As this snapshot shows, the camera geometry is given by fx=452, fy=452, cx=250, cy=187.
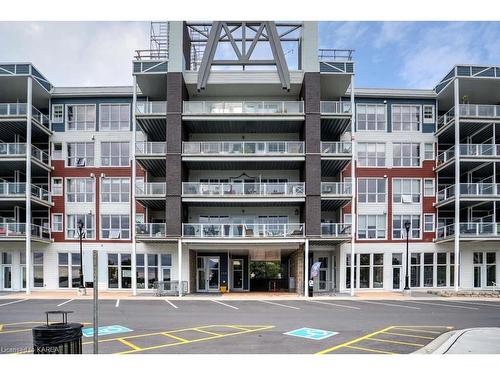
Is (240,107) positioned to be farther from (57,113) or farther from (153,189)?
(57,113)

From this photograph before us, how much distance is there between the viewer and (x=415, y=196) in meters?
32.5

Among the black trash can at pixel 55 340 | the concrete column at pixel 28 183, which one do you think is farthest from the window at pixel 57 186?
the black trash can at pixel 55 340

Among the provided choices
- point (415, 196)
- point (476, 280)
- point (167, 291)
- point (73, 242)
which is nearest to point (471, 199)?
point (415, 196)

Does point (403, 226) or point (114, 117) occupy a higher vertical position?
point (114, 117)

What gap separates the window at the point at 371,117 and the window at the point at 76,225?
20.3 meters

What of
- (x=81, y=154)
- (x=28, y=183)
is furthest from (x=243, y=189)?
(x=28, y=183)

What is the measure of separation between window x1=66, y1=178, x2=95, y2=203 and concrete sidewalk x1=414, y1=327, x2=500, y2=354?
25535 millimetres

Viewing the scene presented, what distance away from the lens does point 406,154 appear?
32625 mm

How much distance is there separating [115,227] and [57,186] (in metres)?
5.18

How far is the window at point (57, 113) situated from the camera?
3256 centimetres

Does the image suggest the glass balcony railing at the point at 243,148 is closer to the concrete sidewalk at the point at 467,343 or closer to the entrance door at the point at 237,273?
the entrance door at the point at 237,273
